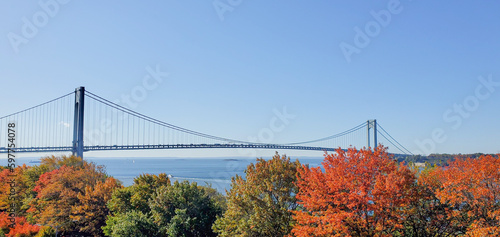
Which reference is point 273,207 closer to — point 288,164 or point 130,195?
point 288,164

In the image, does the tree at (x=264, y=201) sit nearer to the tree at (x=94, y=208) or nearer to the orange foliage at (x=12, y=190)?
the tree at (x=94, y=208)

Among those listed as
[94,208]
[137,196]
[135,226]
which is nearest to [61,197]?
[94,208]

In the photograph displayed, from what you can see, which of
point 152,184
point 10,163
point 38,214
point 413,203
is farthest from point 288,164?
point 38,214


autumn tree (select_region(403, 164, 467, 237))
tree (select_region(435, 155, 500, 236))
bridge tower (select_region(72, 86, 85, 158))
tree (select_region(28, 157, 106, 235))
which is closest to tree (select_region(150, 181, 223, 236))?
tree (select_region(28, 157, 106, 235))

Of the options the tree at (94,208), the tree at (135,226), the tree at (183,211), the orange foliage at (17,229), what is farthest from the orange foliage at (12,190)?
the tree at (183,211)

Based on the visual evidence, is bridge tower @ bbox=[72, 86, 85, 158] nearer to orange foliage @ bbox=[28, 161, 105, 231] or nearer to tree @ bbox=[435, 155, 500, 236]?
orange foliage @ bbox=[28, 161, 105, 231]

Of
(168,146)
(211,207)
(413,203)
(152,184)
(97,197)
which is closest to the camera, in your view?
(413,203)

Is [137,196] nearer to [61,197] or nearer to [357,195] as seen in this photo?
[61,197]
